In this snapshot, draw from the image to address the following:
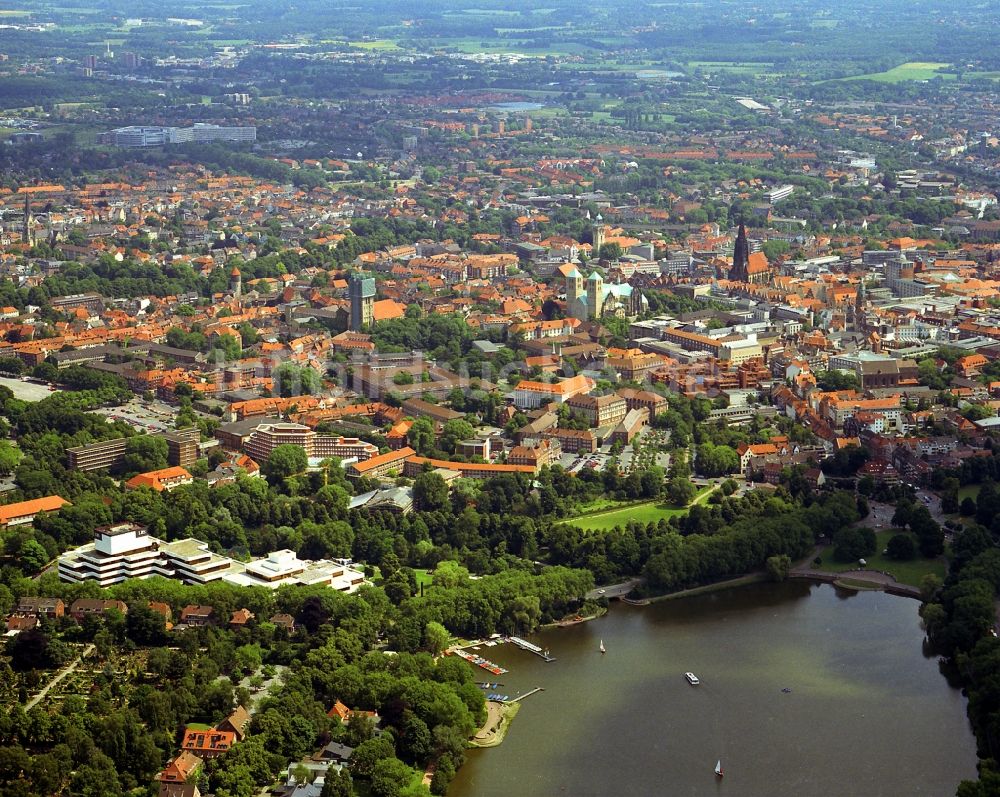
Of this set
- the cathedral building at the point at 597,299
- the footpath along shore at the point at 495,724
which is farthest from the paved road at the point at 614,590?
the cathedral building at the point at 597,299

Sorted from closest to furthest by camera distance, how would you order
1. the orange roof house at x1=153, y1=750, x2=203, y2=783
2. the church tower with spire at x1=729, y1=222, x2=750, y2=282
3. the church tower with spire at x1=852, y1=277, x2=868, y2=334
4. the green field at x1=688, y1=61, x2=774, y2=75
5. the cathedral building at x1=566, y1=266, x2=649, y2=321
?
the orange roof house at x1=153, y1=750, x2=203, y2=783
the church tower with spire at x1=852, y1=277, x2=868, y2=334
the cathedral building at x1=566, y1=266, x2=649, y2=321
the church tower with spire at x1=729, y1=222, x2=750, y2=282
the green field at x1=688, y1=61, x2=774, y2=75

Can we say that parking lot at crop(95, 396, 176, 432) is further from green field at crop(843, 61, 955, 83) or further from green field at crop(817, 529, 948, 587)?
green field at crop(843, 61, 955, 83)

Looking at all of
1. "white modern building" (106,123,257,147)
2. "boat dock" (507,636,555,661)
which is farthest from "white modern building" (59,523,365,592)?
"white modern building" (106,123,257,147)

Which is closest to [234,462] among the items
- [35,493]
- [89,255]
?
[35,493]

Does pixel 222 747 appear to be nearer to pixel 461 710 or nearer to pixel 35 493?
pixel 461 710

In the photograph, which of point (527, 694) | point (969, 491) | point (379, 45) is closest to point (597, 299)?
point (969, 491)

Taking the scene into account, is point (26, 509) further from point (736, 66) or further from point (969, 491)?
point (736, 66)

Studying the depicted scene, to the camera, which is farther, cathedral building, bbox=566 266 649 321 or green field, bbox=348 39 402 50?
green field, bbox=348 39 402 50

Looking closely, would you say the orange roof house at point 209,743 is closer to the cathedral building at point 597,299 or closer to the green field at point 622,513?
the green field at point 622,513
